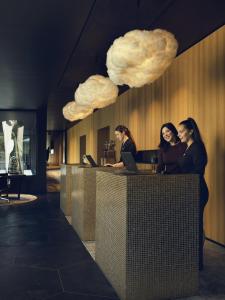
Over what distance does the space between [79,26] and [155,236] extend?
2720 millimetres

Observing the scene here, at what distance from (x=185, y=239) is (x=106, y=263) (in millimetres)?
786

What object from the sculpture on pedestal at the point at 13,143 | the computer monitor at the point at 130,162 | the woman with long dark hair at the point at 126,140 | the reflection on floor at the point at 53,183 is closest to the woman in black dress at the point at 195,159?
the computer monitor at the point at 130,162

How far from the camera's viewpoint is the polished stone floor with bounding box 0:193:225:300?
2615 mm

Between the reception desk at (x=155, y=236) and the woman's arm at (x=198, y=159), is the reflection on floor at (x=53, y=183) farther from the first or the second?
the reception desk at (x=155, y=236)

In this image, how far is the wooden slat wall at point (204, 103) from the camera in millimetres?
4250

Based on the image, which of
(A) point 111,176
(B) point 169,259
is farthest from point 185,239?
(A) point 111,176

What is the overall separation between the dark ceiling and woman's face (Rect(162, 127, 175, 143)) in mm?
1223

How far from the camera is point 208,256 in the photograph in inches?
146

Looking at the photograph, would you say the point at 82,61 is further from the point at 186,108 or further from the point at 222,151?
the point at 222,151

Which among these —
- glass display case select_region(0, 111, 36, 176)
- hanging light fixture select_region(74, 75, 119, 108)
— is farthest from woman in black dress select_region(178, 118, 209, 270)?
glass display case select_region(0, 111, 36, 176)

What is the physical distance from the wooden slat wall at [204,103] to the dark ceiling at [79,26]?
11.3 inches

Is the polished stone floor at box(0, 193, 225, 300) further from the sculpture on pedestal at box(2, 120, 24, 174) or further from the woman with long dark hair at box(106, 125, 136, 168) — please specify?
the sculpture on pedestal at box(2, 120, 24, 174)

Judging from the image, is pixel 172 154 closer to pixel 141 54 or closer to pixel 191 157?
pixel 191 157

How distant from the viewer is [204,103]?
4.56m
